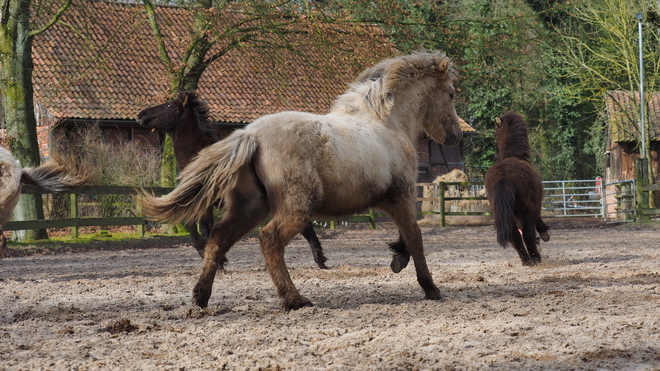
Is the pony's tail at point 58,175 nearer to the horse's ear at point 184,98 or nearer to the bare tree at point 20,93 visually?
the horse's ear at point 184,98

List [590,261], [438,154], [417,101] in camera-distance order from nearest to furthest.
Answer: [417,101]
[590,261]
[438,154]

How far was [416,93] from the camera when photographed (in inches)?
274

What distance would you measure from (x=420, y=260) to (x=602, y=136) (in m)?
37.3

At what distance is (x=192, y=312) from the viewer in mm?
5684

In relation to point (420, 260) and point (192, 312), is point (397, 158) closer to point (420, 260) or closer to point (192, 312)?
point (420, 260)

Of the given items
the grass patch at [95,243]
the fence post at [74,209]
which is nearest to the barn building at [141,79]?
the fence post at [74,209]

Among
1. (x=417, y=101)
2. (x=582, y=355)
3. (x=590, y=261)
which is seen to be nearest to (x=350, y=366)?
(x=582, y=355)

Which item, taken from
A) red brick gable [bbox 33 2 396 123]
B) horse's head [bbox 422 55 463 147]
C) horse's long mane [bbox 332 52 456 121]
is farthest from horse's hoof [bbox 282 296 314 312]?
red brick gable [bbox 33 2 396 123]

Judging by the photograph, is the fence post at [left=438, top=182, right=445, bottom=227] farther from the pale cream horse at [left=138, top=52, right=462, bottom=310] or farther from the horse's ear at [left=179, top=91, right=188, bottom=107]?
the pale cream horse at [left=138, top=52, right=462, bottom=310]

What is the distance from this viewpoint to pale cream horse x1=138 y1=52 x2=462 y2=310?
563 centimetres

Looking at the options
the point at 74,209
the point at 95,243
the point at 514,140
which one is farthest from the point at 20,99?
the point at 514,140

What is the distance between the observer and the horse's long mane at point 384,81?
6551 mm

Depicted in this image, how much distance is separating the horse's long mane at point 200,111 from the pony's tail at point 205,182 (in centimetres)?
391

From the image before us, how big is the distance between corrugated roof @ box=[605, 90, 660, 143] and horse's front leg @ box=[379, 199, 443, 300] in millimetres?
29257
